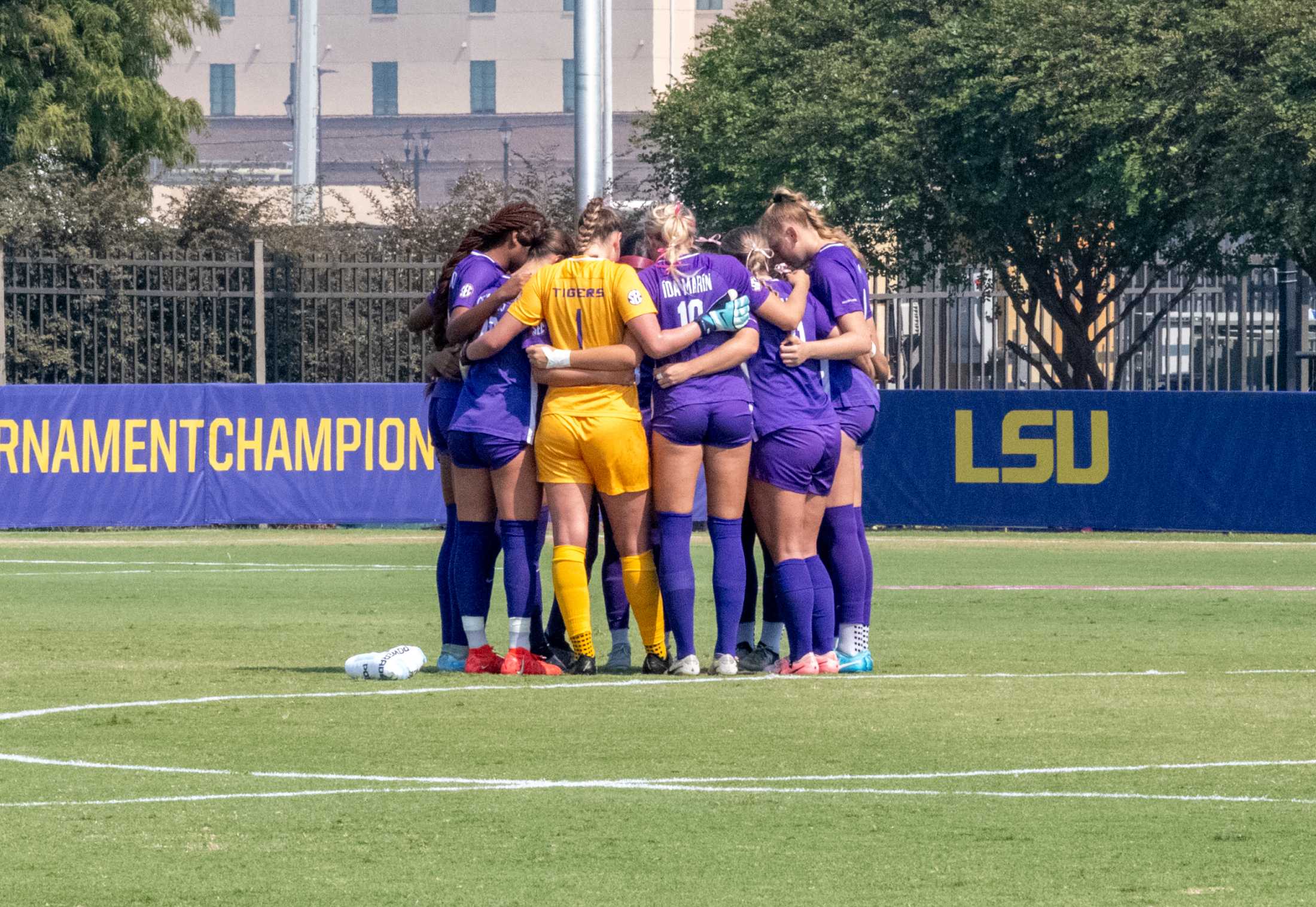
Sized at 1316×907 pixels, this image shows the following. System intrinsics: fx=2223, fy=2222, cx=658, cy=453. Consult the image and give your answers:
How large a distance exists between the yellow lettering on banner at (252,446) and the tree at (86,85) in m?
10.6

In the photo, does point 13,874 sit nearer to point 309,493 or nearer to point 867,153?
point 309,493

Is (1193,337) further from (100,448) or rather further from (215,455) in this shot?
(100,448)

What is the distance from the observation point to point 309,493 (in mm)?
22156

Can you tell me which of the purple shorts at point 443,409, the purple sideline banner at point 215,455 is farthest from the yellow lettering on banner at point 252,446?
the purple shorts at point 443,409

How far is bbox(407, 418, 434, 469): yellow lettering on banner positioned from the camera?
22.1 m

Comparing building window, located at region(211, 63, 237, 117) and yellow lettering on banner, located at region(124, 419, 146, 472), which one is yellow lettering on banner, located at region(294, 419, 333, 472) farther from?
building window, located at region(211, 63, 237, 117)

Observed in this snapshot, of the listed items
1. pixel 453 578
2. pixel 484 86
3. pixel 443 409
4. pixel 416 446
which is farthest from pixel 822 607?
pixel 484 86

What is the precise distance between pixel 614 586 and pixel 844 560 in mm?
986

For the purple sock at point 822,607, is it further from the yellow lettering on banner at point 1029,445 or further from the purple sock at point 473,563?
the yellow lettering on banner at point 1029,445

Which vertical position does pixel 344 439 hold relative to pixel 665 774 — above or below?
above

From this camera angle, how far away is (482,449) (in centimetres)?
899

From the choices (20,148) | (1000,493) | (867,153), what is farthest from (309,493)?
(20,148)

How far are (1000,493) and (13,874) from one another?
17.4 meters

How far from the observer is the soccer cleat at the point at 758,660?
9414 millimetres
